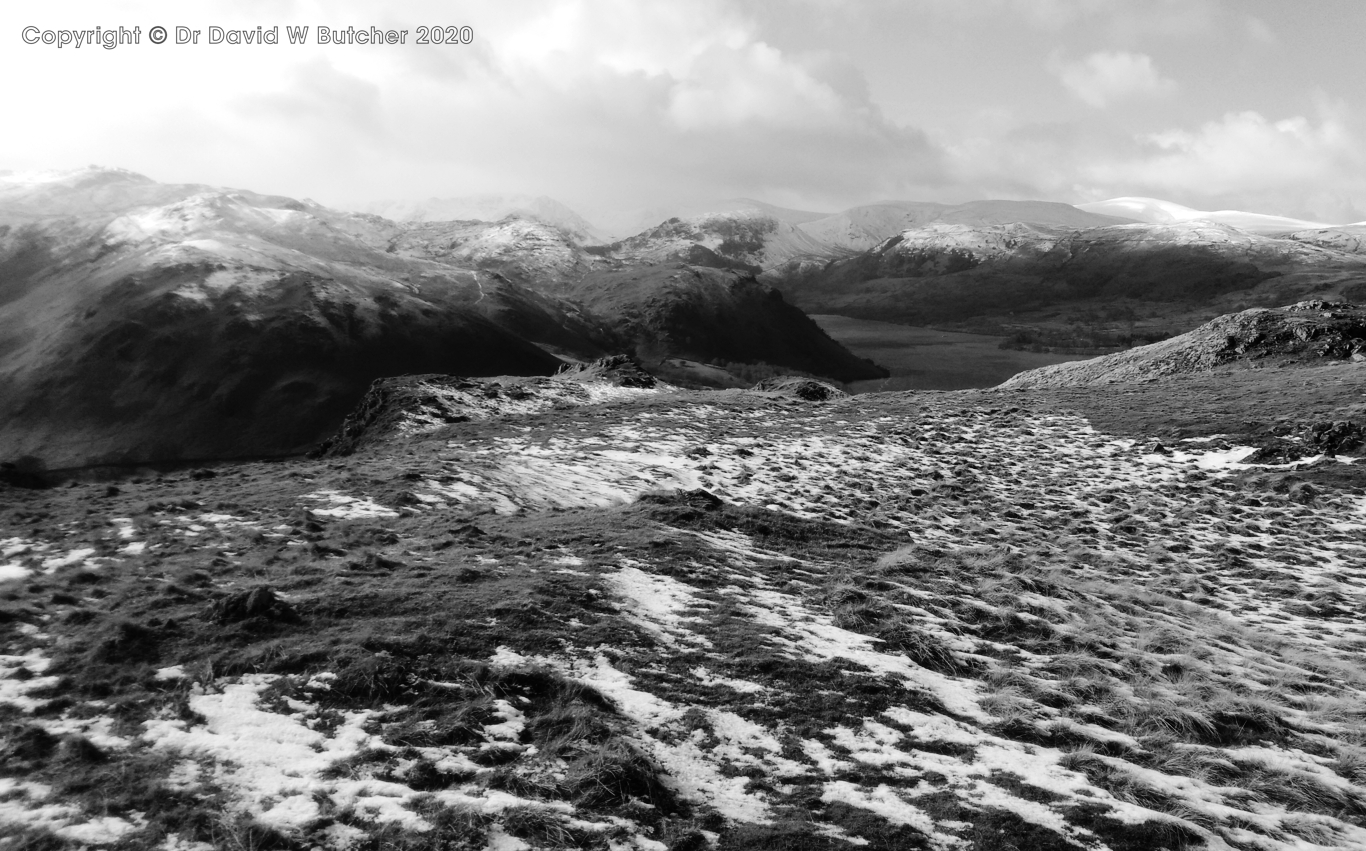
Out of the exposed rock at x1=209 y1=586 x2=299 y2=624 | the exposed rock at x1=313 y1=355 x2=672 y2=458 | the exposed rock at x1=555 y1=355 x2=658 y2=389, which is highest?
the exposed rock at x1=555 y1=355 x2=658 y2=389

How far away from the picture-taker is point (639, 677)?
9.95 metres

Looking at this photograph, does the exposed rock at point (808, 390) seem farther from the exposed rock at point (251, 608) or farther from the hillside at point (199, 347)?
the hillside at point (199, 347)

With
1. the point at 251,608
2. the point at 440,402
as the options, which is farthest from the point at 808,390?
the point at 251,608

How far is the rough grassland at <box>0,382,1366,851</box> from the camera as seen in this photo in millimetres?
7293

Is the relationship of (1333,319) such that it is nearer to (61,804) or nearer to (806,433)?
(806,433)

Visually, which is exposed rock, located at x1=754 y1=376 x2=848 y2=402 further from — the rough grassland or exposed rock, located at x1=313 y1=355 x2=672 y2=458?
the rough grassland

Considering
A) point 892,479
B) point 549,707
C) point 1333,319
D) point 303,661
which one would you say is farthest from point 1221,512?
point 1333,319

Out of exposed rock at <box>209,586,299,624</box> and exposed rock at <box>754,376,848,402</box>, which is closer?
exposed rock at <box>209,586,299,624</box>

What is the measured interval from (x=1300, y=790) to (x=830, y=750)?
5.42 meters

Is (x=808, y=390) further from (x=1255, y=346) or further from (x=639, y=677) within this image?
(x=639, y=677)

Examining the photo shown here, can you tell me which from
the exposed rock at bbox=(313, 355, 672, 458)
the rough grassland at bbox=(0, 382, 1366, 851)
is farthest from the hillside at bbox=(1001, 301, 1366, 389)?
the exposed rock at bbox=(313, 355, 672, 458)

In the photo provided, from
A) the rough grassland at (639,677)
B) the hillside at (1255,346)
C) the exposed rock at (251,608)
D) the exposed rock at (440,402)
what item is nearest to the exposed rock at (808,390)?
the exposed rock at (440,402)

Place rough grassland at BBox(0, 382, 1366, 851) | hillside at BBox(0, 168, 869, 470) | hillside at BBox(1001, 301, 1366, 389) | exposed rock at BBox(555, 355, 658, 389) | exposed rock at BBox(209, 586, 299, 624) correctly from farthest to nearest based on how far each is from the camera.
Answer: hillside at BBox(0, 168, 869, 470) < exposed rock at BBox(555, 355, 658, 389) < hillside at BBox(1001, 301, 1366, 389) < exposed rock at BBox(209, 586, 299, 624) < rough grassland at BBox(0, 382, 1366, 851)

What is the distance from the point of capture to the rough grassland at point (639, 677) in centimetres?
729
